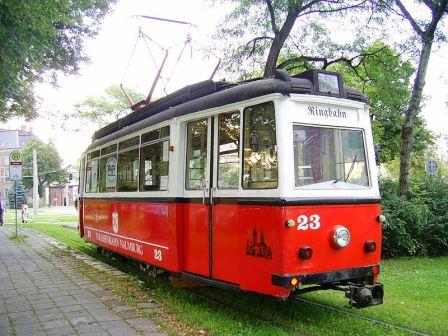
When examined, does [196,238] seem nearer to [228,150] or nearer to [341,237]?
[228,150]

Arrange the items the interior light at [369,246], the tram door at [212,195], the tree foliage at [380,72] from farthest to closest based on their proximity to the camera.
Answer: the tree foliage at [380,72] < the tram door at [212,195] < the interior light at [369,246]

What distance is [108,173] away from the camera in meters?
10.1

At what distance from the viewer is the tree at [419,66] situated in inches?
518

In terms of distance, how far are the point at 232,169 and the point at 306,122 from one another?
3.65ft

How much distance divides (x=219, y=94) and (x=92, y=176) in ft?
20.7

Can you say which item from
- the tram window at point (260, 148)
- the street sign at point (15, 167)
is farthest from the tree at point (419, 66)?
the street sign at point (15, 167)

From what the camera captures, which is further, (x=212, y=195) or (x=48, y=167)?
(x=48, y=167)

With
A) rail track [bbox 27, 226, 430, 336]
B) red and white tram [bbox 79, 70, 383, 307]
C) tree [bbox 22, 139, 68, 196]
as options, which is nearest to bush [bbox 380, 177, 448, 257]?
rail track [bbox 27, 226, 430, 336]

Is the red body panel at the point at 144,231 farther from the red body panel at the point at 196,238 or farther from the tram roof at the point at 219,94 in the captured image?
the tram roof at the point at 219,94

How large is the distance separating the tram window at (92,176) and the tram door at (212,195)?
500 centimetres

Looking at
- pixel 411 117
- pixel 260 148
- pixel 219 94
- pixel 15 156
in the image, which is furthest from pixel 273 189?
pixel 15 156

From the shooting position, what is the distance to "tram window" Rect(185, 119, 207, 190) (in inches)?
257

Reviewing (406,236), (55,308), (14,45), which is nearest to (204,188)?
(55,308)

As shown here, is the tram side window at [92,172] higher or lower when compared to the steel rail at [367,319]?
higher
